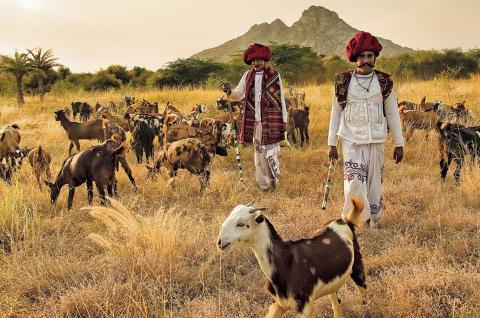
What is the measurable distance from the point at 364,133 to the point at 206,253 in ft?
7.37

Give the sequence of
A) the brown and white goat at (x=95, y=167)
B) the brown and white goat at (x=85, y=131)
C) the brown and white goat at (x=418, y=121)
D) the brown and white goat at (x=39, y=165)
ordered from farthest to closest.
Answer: the brown and white goat at (x=85, y=131) < the brown and white goat at (x=418, y=121) < the brown and white goat at (x=39, y=165) < the brown and white goat at (x=95, y=167)

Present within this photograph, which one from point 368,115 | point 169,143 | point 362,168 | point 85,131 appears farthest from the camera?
point 85,131

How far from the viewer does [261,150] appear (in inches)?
313

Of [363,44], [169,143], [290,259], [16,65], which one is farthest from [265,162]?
[16,65]

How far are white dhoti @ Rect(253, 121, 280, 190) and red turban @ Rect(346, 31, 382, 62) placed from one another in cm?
288

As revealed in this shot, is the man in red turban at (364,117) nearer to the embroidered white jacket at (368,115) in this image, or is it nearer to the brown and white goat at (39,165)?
the embroidered white jacket at (368,115)

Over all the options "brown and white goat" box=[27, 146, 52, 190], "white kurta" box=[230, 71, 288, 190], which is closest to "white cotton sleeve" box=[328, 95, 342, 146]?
"white kurta" box=[230, 71, 288, 190]

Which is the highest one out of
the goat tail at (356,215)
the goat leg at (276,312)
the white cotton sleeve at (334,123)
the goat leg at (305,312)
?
Result: the white cotton sleeve at (334,123)

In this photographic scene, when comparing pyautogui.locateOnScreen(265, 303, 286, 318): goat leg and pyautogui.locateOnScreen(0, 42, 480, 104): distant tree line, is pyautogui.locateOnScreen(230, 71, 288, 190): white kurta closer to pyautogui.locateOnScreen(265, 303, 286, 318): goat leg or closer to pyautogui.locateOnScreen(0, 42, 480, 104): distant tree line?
pyautogui.locateOnScreen(265, 303, 286, 318): goat leg

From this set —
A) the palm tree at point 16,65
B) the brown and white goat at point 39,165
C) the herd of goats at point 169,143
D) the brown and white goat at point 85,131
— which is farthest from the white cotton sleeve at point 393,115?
the palm tree at point 16,65

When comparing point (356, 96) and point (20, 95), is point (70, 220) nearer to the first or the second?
point (356, 96)

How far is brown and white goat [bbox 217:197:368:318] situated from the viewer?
10.0 ft

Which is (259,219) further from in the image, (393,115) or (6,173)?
(6,173)

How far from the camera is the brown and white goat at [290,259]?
10.0 feet
